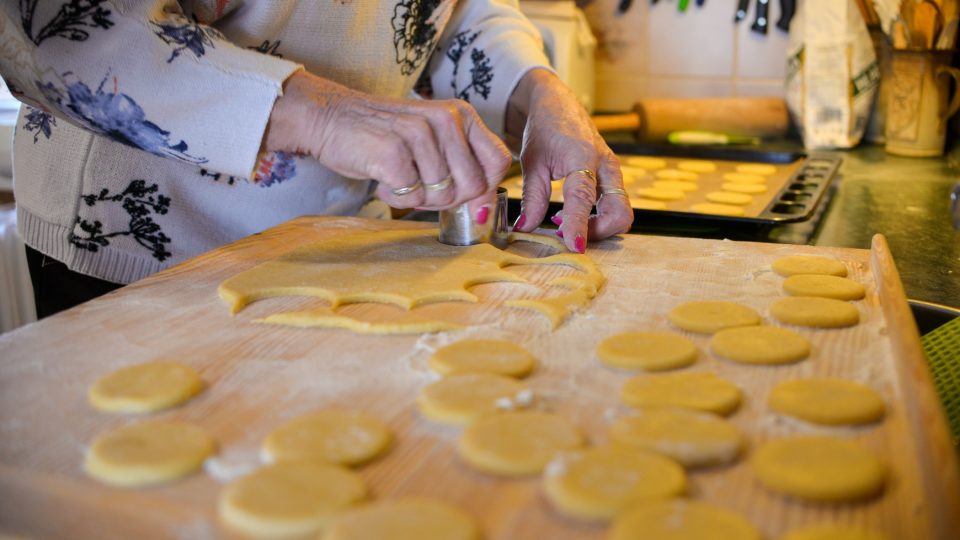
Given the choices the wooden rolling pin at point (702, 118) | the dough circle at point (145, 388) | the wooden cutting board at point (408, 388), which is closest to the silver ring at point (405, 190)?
the wooden cutting board at point (408, 388)

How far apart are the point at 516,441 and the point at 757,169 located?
161 cm

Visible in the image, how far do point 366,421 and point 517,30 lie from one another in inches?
43.4

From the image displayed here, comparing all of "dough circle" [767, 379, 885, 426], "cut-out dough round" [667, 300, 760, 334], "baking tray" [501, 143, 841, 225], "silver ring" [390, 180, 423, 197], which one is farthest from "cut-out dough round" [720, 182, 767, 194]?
"dough circle" [767, 379, 885, 426]

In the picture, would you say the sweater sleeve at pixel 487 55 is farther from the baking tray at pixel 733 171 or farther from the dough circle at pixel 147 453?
the dough circle at pixel 147 453

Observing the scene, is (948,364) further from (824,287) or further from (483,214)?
(483,214)

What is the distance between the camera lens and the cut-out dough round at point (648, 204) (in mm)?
1682

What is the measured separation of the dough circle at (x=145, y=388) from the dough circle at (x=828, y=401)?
21.4 inches

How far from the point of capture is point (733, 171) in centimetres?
217

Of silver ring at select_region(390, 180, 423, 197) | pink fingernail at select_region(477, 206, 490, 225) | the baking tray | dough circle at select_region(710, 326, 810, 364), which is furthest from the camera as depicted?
the baking tray

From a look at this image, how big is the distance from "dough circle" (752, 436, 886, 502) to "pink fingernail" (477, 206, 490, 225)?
688 millimetres

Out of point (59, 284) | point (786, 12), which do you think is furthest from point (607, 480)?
point (786, 12)

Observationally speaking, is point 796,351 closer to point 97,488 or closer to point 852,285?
point 852,285

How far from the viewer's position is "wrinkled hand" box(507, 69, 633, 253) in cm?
136

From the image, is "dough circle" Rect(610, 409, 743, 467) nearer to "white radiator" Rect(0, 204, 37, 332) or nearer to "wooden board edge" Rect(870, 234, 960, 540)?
"wooden board edge" Rect(870, 234, 960, 540)
